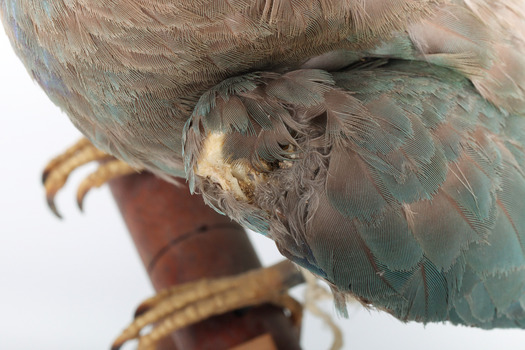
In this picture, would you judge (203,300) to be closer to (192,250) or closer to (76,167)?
(192,250)

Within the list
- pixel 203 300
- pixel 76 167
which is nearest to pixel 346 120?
pixel 203 300

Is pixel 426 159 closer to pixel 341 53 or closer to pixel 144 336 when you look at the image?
pixel 341 53

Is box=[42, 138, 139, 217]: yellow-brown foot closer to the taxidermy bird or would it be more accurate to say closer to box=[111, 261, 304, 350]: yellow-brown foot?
box=[111, 261, 304, 350]: yellow-brown foot

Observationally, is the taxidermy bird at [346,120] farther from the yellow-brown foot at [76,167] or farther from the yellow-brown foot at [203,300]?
the yellow-brown foot at [76,167]

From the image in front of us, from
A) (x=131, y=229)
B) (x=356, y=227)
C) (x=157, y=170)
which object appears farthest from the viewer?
(x=131, y=229)

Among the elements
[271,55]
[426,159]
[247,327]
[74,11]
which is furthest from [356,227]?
[247,327]
